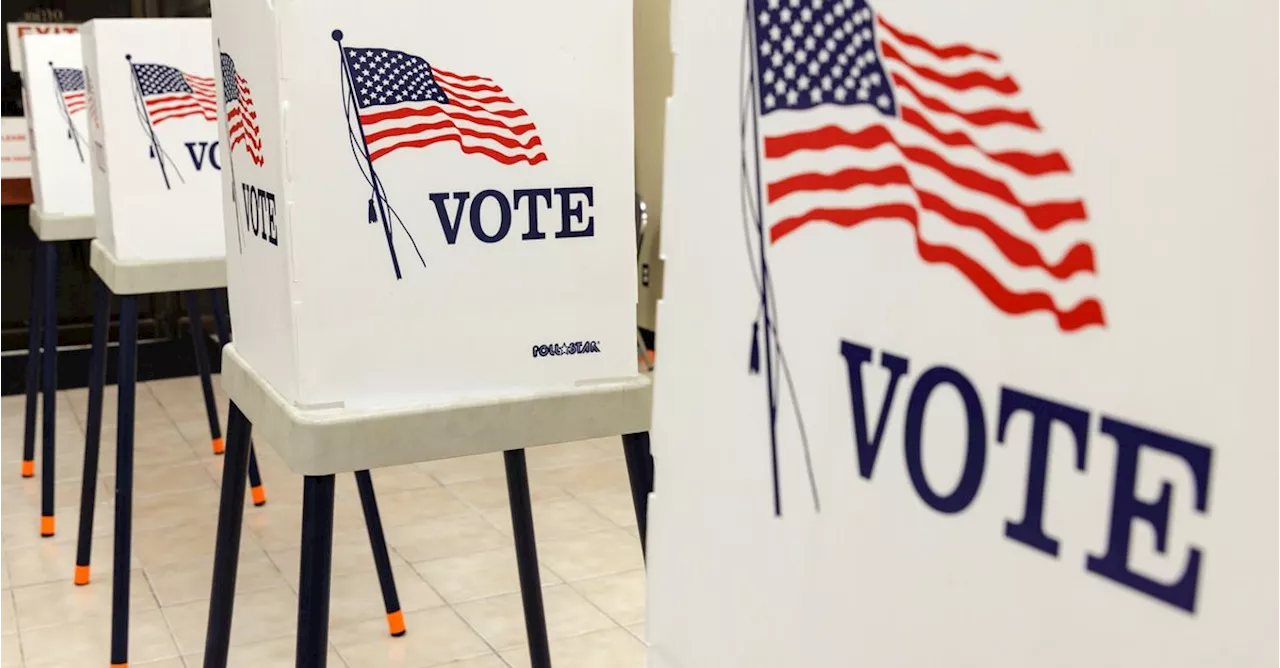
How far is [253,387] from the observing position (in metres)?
1.21

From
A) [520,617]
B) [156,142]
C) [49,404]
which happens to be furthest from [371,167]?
[49,404]

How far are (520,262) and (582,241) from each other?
0.07 m

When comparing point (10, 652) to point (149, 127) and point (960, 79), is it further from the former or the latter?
point (960, 79)

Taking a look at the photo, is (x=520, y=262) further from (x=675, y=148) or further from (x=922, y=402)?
(x=922, y=402)

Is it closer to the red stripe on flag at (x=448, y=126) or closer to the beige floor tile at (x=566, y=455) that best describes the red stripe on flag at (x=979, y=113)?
the red stripe on flag at (x=448, y=126)

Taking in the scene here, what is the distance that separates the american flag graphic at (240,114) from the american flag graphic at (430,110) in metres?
0.12

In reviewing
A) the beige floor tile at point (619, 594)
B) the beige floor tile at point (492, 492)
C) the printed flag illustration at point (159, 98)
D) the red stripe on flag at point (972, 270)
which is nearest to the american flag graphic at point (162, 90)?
the printed flag illustration at point (159, 98)

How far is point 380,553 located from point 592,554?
74 centimetres

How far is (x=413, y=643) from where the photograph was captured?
2594mm

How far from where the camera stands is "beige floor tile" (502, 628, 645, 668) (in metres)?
2.50

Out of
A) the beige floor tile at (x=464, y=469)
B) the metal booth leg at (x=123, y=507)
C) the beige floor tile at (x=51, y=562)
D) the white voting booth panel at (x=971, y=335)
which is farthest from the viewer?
the beige floor tile at (x=464, y=469)

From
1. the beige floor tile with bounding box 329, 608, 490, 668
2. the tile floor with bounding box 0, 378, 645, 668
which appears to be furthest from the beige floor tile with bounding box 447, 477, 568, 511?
the beige floor tile with bounding box 329, 608, 490, 668

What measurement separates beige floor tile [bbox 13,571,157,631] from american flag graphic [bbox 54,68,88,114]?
113cm

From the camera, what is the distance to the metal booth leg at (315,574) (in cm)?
113
